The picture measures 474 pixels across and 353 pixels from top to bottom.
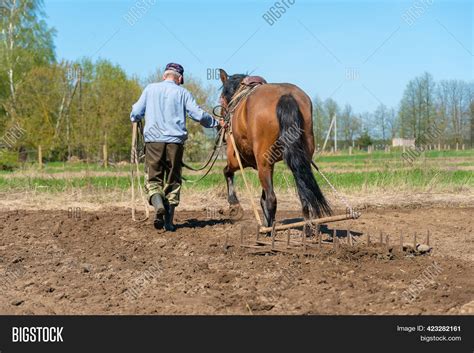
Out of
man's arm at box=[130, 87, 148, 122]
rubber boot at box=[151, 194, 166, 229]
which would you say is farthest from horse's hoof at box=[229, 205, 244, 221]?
man's arm at box=[130, 87, 148, 122]

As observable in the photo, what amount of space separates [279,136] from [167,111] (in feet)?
6.13

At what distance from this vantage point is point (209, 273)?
6.34m

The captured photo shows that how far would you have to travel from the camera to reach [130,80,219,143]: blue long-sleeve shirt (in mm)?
8773

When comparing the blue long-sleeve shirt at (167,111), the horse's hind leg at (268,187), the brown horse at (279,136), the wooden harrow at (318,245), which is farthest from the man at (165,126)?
the wooden harrow at (318,245)

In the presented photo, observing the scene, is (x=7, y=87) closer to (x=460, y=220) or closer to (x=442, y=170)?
(x=442, y=170)

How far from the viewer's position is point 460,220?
9914mm

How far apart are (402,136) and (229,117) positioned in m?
38.1

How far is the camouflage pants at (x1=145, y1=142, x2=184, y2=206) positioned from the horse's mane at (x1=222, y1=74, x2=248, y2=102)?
54.3 inches

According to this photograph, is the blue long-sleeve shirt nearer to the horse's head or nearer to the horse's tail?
the horse's head

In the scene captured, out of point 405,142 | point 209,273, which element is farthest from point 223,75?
point 405,142

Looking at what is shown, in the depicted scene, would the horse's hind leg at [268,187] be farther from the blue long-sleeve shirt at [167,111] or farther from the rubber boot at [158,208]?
the rubber boot at [158,208]

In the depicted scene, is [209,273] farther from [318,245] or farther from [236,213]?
[236,213]

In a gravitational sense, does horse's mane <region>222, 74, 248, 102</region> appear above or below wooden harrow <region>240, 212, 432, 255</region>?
above

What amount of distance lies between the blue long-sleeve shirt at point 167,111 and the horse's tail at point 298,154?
5.25 ft
